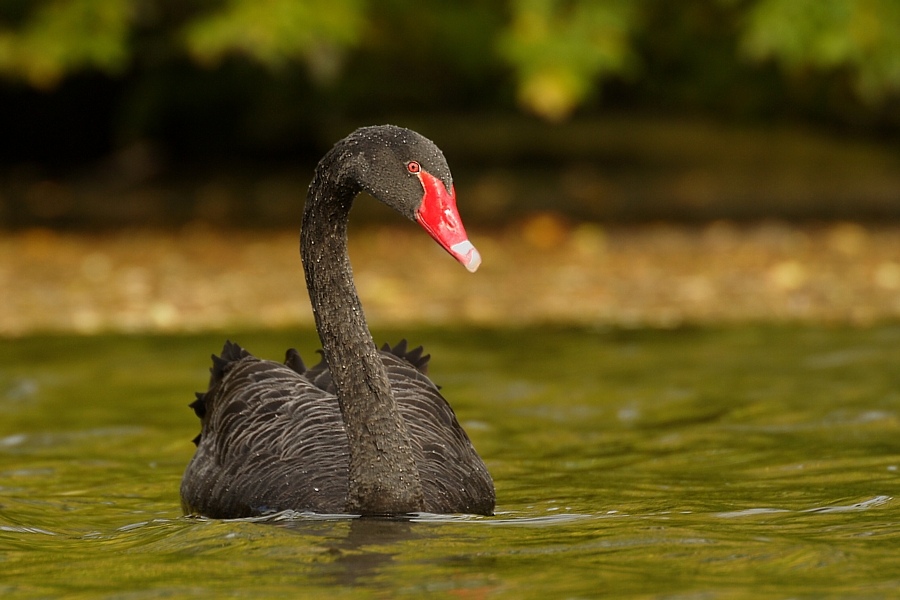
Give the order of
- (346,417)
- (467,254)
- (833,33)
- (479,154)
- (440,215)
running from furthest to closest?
(479,154) < (833,33) < (346,417) < (440,215) < (467,254)

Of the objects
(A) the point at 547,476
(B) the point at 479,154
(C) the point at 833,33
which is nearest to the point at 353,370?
(A) the point at 547,476

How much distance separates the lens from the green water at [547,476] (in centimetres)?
403

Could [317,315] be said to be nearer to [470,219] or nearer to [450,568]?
[450,568]

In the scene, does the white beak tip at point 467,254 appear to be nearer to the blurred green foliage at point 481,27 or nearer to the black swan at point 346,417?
the black swan at point 346,417

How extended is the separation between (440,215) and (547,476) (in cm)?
169

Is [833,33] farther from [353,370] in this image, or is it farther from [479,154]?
[353,370]

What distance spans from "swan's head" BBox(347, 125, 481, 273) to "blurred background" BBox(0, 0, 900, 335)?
16.8 feet

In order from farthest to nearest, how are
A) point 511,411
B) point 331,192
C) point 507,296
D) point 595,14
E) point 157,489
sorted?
point 595,14
point 507,296
point 511,411
point 157,489
point 331,192

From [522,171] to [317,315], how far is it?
11.2 m

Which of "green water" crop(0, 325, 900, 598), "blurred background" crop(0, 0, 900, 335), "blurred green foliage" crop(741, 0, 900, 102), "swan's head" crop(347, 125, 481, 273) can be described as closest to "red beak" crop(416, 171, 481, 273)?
"swan's head" crop(347, 125, 481, 273)

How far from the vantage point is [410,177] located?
4.64 m

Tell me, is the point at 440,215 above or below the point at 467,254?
above

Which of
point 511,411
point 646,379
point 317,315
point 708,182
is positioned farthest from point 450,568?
point 708,182

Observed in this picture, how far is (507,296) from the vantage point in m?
10.7
